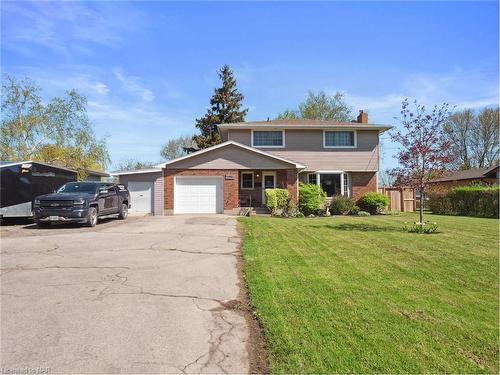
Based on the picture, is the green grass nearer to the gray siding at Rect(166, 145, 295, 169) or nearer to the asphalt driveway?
the asphalt driveway

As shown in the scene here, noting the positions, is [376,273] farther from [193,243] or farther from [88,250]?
[88,250]

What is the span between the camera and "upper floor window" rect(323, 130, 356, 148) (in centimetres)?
2666

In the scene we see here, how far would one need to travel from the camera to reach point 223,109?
46.6 meters

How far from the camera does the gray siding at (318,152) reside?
2631 cm

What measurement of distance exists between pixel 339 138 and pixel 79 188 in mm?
17037

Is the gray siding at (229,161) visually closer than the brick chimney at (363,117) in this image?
Yes

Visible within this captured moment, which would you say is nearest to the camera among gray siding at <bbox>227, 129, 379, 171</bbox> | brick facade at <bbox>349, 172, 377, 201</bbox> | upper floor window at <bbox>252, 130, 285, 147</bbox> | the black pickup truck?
the black pickup truck

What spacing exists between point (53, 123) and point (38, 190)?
1702cm

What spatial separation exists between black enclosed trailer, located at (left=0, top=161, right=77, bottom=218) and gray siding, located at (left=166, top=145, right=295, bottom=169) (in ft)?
25.5

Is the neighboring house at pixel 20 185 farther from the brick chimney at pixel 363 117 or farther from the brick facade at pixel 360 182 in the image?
the brick chimney at pixel 363 117

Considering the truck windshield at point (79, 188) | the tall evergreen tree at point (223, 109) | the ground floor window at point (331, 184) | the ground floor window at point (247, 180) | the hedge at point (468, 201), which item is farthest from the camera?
the tall evergreen tree at point (223, 109)

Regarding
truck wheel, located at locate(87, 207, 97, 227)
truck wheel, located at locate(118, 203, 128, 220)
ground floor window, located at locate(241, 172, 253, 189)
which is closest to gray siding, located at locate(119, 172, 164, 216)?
truck wheel, located at locate(118, 203, 128, 220)

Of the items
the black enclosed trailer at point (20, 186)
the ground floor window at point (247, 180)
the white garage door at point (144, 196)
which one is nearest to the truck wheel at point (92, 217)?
the black enclosed trailer at point (20, 186)

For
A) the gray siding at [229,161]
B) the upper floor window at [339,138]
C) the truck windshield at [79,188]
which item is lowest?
the truck windshield at [79,188]
